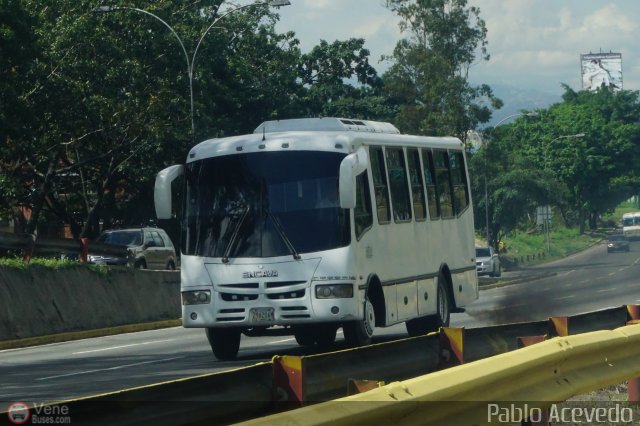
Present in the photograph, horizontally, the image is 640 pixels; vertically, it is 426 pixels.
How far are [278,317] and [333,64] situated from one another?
57.0 meters

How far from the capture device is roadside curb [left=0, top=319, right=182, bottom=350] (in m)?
24.6

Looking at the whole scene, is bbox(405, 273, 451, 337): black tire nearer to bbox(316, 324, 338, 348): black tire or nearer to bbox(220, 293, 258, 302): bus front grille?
bbox(316, 324, 338, 348): black tire

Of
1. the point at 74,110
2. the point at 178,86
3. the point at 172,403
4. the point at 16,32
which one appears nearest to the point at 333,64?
the point at 178,86

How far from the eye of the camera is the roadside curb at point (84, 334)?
24.6m

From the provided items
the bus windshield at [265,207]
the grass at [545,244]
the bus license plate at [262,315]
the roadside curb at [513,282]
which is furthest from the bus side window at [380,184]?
the grass at [545,244]

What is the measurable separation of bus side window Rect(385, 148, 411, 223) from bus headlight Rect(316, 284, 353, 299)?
Answer: 2.28 metres

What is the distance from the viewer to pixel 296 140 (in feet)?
55.1

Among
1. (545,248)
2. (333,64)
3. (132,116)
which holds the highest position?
(333,64)

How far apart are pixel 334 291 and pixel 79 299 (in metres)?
13.1

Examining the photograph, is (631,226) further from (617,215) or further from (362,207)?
(362,207)

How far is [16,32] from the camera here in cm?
3631

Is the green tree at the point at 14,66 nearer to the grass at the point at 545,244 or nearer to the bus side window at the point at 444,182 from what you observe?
the bus side window at the point at 444,182

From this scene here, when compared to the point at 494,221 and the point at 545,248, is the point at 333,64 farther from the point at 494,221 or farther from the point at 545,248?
the point at 545,248

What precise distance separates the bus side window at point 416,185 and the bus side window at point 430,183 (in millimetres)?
270
